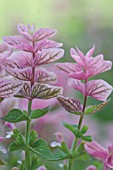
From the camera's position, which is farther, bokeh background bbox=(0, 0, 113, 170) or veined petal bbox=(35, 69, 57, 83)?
bokeh background bbox=(0, 0, 113, 170)

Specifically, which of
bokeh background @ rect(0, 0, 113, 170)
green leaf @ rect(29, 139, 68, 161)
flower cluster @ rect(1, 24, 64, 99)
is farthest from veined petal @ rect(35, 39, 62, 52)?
bokeh background @ rect(0, 0, 113, 170)

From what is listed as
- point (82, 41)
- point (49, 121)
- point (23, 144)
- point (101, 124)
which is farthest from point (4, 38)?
point (82, 41)

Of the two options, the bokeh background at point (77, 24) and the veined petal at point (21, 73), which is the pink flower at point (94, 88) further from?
the bokeh background at point (77, 24)

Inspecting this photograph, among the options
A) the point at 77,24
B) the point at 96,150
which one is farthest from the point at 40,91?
the point at 77,24

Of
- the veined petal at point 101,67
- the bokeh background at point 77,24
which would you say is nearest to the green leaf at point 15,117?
the veined petal at point 101,67

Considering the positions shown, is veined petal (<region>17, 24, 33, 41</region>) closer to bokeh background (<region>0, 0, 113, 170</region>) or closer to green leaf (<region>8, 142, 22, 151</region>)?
green leaf (<region>8, 142, 22, 151</region>)

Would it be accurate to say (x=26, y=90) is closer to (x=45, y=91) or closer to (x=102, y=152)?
(x=45, y=91)

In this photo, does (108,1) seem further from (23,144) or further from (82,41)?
(23,144)
